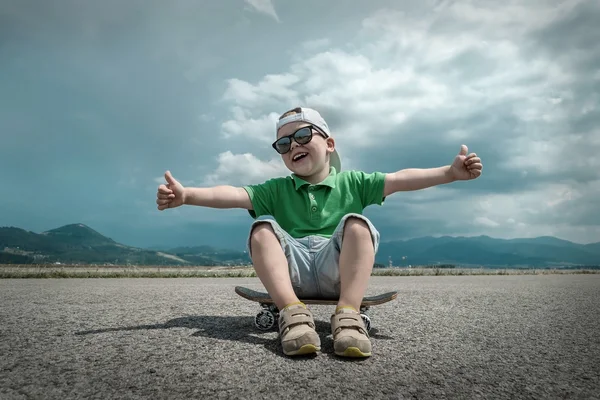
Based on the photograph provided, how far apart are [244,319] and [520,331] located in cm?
222

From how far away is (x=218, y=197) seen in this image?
3.49 meters

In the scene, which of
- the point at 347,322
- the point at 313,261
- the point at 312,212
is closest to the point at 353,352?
the point at 347,322

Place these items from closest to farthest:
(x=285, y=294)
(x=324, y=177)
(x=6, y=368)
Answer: (x=6, y=368) < (x=285, y=294) < (x=324, y=177)

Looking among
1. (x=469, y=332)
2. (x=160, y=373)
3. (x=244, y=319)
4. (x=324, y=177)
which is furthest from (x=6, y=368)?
(x=469, y=332)

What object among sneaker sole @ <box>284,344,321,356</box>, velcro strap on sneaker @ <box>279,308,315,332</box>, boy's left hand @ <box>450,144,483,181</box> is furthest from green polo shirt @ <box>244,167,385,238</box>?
sneaker sole @ <box>284,344,321,356</box>

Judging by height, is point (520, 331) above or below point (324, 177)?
below

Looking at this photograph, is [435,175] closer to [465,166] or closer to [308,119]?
[465,166]

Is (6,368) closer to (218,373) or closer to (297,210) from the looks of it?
(218,373)

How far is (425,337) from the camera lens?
320 centimetres

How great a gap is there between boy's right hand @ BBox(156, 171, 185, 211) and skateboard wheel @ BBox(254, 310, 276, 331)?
1.01 m

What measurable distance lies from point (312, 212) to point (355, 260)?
68 cm

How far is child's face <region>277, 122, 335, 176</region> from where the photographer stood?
3.59 meters

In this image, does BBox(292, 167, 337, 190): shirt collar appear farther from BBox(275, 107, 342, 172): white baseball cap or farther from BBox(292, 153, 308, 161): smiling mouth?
BBox(275, 107, 342, 172): white baseball cap

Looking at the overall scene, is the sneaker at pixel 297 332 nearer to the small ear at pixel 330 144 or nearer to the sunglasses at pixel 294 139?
the sunglasses at pixel 294 139
